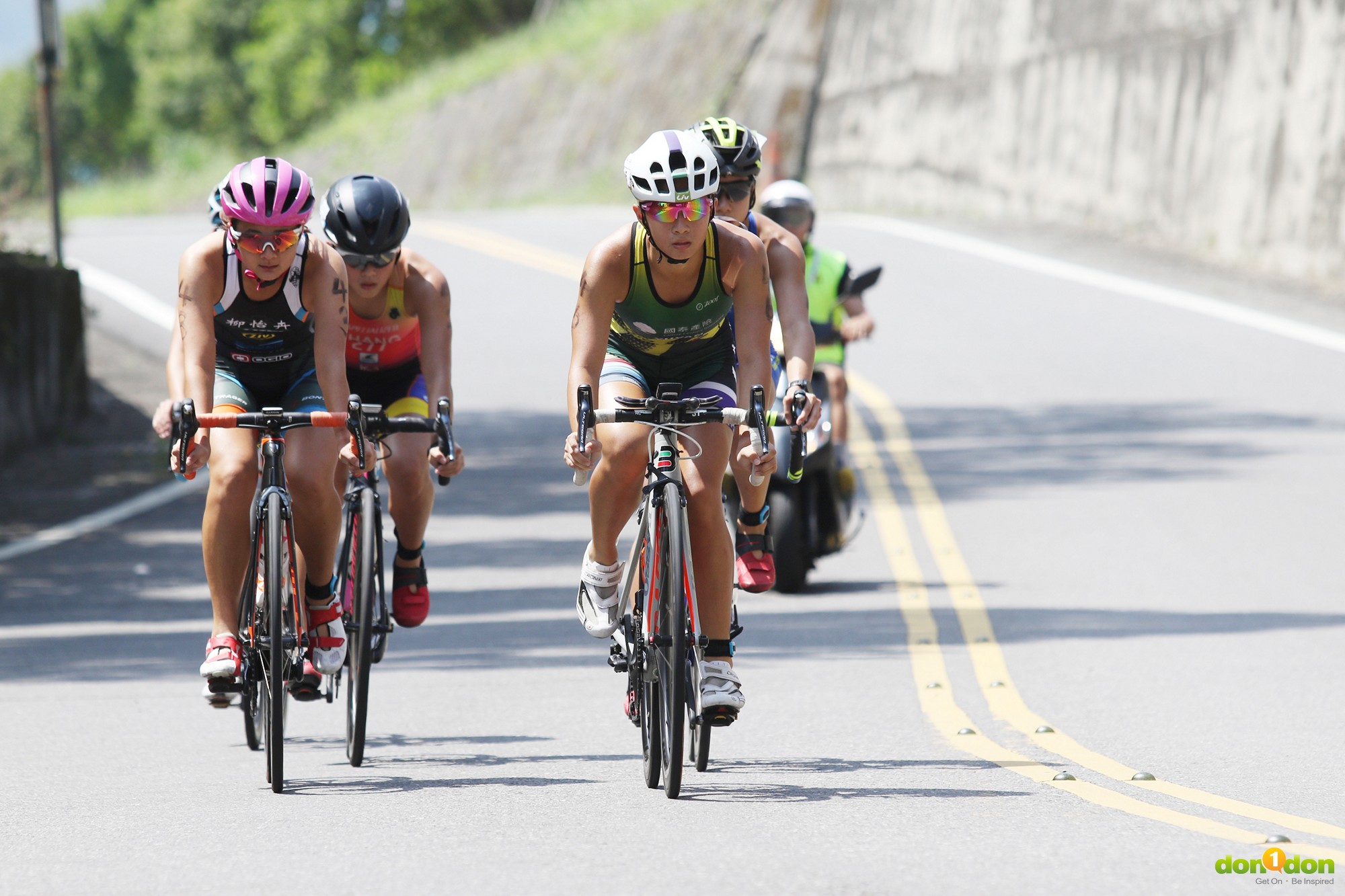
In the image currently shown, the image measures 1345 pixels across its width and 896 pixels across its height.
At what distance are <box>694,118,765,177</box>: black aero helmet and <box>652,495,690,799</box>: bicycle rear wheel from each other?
6.08 ft

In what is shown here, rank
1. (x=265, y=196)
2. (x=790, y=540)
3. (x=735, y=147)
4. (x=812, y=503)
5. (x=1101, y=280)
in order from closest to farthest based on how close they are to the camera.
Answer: (x=265, y=196), (x=735, y=147), (x=790, y=540), (x=812, y=503), (x=1101, y=280)

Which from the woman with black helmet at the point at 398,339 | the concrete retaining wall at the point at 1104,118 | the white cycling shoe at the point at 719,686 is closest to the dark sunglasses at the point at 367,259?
the woman with black helmet at the point at 398,339

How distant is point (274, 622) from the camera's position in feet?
21.0

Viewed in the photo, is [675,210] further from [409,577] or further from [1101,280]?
[1101,280]

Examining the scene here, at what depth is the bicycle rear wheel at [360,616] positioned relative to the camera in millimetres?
6918

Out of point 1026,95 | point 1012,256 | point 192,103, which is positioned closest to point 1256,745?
point 1012,256

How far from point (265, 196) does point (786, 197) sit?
485 centimetres

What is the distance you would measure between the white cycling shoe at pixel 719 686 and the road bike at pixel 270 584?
132 cm

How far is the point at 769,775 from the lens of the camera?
21.7 feet

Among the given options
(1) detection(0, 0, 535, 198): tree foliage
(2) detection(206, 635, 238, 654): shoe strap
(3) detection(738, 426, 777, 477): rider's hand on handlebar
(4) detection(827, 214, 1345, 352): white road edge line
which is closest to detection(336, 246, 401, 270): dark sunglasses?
(2) detection(206, 635, 238, 654): shoe strap

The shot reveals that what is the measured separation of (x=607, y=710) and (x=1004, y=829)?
9.25ft

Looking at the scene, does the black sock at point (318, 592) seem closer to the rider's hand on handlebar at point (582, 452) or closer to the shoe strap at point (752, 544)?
the rider's hand on handlebar at point (582, 452)

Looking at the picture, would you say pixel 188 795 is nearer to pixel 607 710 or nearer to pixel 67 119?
pixel 607 710

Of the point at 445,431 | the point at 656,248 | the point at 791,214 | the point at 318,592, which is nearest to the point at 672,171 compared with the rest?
the point at 656,248
